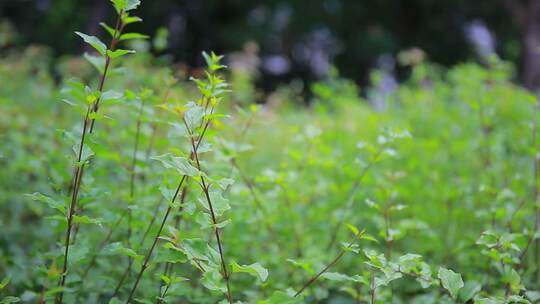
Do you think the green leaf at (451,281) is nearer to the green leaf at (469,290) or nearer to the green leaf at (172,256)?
the green leaf at (469,290)

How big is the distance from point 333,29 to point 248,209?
13376mm

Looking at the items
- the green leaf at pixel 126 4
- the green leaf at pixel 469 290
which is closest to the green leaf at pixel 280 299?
the green leaf at pixel 469 290

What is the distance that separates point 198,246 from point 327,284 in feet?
2.67

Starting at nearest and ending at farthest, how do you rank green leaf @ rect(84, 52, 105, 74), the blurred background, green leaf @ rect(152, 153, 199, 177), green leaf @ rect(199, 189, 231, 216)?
1. green leaf @ rect(152, 153, 199, 177)
2. green leaf @ rect(199, 189, 231, 216)
3. green leaf @ rect(84, 52, 105, 74)
4. the blurred background

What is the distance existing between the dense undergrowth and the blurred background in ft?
33.6

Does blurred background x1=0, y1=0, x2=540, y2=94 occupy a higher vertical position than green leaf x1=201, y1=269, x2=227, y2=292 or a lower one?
higher

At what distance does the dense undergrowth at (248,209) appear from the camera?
4.27 feet

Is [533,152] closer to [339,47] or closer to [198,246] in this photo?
[198,246]

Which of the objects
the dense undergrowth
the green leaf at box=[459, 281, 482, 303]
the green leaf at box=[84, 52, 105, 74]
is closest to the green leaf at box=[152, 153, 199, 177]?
the dense undergrowth

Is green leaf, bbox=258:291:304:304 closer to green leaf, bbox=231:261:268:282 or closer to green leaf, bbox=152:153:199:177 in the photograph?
green leaf, bbox=231:261:268:282

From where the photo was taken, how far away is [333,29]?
14602 mm

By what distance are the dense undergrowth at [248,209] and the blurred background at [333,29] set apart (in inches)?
403

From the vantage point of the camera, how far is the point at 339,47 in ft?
50.2

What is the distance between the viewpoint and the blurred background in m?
13.5
